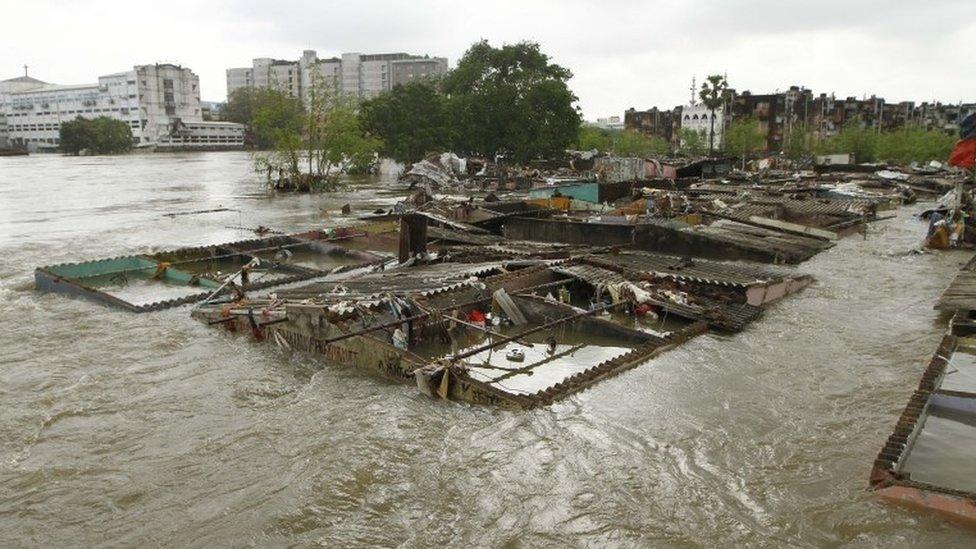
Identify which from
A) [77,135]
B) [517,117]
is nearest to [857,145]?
[517,117]

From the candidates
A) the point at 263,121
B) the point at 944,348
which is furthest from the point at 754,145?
the point at 944,348

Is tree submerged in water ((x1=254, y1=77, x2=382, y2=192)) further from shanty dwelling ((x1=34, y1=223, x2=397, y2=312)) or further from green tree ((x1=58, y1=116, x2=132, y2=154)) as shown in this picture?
green tree ((x1=58, y1=116, x2=132, y2=154))

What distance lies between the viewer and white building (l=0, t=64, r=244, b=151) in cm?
11594

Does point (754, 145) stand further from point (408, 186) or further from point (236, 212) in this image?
point (236, 212)

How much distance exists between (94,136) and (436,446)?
11263cm

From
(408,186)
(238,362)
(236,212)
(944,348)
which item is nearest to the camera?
(944,348)

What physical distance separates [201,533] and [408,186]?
1630 inches

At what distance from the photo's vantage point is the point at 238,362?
10586 millimetres

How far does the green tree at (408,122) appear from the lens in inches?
1996

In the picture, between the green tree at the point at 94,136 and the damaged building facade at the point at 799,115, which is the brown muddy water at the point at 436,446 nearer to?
the damaged building facade at the point at 799,115

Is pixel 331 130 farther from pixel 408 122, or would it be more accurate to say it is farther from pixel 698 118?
pixel 698 118

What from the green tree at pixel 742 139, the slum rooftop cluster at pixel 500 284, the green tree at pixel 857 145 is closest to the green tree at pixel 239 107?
the green tree at pixel 742 139

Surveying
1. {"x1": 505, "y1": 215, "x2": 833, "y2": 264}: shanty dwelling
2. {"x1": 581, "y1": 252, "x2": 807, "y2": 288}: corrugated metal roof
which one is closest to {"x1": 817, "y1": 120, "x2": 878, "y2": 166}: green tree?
{"x1": 505, "y1": 215, "x2": 833, "y2": 264}: shanty dwelling

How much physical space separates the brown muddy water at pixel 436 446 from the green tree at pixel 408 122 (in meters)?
39.3
